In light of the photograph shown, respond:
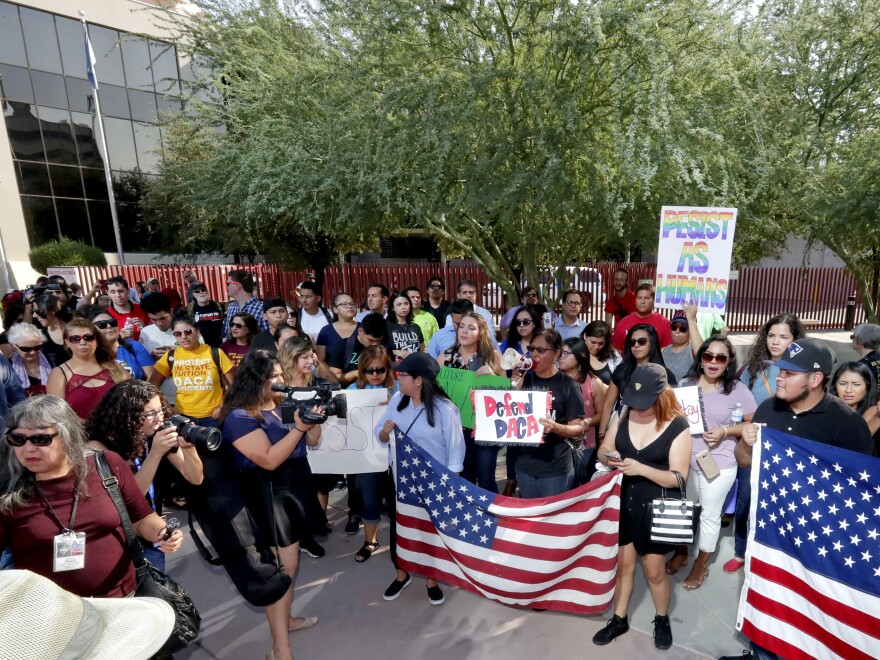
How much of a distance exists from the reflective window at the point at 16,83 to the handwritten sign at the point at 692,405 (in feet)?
95.5

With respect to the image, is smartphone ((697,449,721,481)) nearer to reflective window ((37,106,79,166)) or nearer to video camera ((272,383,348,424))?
video camera ((272,383,348,424))

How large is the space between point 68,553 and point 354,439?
253cm

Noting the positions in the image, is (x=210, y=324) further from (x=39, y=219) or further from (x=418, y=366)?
(x=39, y=219)

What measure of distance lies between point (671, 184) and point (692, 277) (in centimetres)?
160

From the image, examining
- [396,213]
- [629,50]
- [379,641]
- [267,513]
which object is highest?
[629,50]

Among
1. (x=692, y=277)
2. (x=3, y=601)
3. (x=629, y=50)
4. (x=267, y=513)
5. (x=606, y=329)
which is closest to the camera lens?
(x=3, y=601)

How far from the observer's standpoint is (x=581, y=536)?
3375 mm

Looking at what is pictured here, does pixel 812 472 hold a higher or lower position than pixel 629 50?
lower

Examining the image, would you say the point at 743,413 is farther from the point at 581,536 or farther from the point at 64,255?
the point at 64,255

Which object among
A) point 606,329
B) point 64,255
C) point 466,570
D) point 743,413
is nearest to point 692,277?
point 606,329

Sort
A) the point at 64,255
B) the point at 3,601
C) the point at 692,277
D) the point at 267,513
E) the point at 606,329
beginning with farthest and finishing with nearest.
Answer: the point at 64,255, the point at 692,277, the point at 606,329, the point at 267,513, the point at 3,601

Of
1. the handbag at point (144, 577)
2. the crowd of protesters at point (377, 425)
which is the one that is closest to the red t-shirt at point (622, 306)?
the crowd of protesters at point (377, 425)

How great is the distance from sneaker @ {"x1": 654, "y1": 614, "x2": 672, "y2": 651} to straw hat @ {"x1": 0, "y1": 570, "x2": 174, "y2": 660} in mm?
3024

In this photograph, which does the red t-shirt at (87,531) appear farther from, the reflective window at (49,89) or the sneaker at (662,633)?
the reflective window at (49,89)
